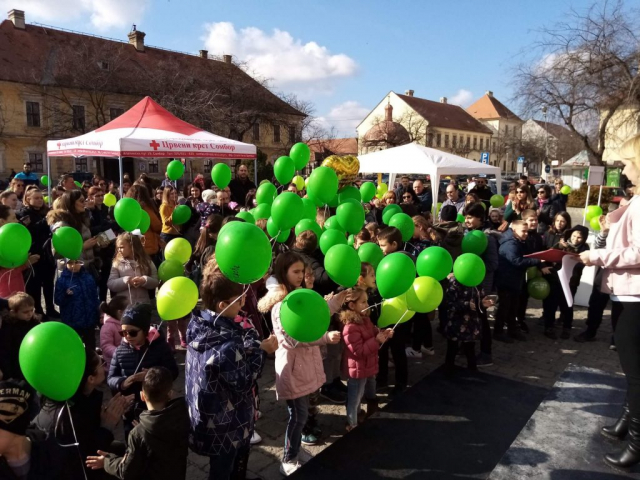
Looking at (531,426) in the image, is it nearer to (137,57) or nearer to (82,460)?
(82,460)

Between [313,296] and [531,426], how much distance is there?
1.80m

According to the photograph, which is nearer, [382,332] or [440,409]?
[382,332]

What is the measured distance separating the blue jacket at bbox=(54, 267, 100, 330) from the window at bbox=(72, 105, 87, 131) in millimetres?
28923

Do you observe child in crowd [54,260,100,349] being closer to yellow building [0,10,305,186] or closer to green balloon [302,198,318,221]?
green balloon [302,198,318,221]

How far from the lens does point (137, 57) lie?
3341 cm

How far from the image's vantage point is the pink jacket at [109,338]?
3.22 metres

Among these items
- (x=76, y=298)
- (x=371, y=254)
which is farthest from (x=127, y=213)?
(x=371, y=254)

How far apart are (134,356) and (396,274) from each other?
5.75 feet

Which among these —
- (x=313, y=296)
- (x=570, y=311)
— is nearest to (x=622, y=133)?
(x=570, y=311)

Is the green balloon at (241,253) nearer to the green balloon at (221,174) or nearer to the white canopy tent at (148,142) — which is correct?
the green balloon at (221,174)

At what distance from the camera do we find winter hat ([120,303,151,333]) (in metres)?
2.71

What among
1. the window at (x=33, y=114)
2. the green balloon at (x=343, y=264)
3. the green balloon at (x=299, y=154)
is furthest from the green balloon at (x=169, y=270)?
the window at (x=33, y=114)

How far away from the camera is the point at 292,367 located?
9.73ft

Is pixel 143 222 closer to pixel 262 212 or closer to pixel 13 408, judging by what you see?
pixel 262 212
